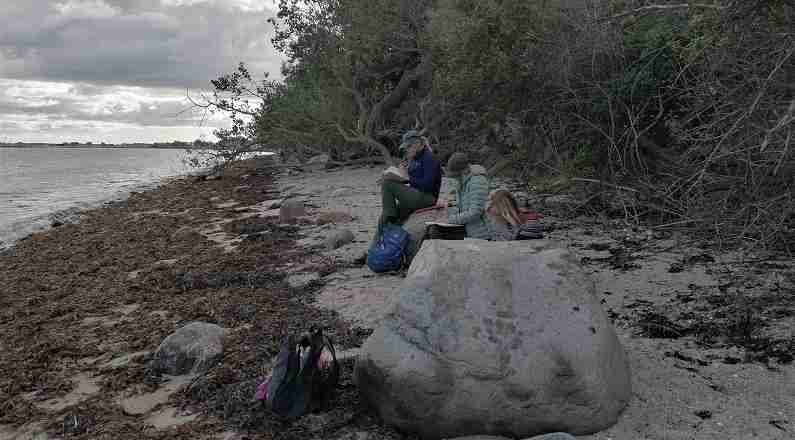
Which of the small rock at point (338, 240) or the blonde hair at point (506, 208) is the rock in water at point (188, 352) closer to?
the blonde hair at point (506, 208)

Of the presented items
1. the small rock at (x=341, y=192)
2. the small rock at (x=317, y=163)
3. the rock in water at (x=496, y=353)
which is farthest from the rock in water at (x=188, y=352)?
the small rock at (x=317, y=163)

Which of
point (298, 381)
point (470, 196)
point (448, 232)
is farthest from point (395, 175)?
point (298, 381)

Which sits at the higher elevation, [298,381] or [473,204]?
[473,204]

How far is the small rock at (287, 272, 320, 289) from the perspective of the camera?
7.27 metres

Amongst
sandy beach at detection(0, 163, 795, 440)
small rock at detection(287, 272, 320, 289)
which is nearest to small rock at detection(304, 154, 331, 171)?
sandy beach at detection(0, 163, 795, 440)

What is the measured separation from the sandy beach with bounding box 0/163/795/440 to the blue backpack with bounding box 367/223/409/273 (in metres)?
0.16

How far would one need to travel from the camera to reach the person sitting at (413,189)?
7.17 metres

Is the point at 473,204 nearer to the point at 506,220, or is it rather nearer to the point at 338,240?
the point at 506,220

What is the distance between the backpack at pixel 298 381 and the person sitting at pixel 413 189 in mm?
3523

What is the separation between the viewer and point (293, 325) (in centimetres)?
575

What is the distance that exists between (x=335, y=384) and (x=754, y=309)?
3.68 m

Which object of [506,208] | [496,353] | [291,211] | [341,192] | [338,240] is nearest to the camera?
[496,353]

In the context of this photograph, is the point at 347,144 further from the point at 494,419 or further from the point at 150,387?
the point at 494,419

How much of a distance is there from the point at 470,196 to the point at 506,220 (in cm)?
46
